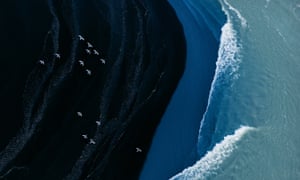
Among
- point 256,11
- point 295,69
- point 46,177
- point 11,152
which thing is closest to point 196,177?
point 46,177

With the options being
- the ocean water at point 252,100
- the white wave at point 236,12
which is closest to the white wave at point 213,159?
the ocean water at point 252,100

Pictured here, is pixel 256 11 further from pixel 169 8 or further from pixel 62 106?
pixel 62 106

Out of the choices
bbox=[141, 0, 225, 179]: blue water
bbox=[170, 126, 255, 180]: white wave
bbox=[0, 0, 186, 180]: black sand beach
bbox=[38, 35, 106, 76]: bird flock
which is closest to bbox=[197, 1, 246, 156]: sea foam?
bbox=[141, 0, 225, 179]: blue water

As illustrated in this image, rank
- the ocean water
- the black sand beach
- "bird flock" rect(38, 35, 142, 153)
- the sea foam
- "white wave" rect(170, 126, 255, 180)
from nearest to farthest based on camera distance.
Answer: the black sand beach, "bird flock" rect(38, 35, 142, 153), "white wave" rect(170, 126, 255, 180), the ocean water, the sea foam

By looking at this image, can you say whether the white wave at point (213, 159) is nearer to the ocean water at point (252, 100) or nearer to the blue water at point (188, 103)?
the ocean water at point (252, 100)

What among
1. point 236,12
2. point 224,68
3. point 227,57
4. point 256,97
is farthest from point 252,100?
point 236,12

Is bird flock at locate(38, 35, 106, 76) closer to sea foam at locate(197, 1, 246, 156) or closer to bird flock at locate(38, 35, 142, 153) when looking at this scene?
bird flock at locate(38, 35, 142, 153)

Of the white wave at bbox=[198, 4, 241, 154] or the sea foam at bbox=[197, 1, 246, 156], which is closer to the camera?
the sea foam at bbox=[197, 1, 246, 156]

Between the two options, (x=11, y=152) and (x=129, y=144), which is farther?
(x=129, y=144)
